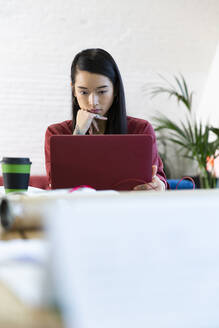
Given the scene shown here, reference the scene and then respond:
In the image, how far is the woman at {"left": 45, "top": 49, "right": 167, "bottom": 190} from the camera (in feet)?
6.03

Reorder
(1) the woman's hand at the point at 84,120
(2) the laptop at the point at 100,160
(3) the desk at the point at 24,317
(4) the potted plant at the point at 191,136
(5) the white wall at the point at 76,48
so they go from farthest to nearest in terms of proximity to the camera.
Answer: (5) the white wall at the point at 76,48 < (4) the potted plant at the point at 191,136 < (1) the woman's hand at the point at 84,120 < (2) the laptop at the point at 100,160 < (3) the desk at the point at 24,317

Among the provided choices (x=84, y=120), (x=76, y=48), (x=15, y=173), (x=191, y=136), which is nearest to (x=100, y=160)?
(x=15, y=173)

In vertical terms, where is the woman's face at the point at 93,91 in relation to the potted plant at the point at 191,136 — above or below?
above

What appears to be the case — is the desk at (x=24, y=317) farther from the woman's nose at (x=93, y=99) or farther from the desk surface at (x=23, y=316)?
the woman's nose at (x=93, y=99)

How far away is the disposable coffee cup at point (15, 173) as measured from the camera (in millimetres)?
1141

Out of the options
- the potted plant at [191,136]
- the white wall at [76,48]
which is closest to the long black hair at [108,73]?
the potted plant at [191,136]

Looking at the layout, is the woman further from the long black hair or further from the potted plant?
the potted plant

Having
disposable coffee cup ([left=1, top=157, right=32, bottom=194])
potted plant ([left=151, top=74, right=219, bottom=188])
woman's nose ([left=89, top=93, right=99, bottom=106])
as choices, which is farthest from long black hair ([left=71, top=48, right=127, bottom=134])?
potted plant ([left=151, top=74, right=219, bottom=188])

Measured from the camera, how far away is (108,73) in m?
1.87

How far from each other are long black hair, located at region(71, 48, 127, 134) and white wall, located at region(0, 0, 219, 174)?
5.86ft

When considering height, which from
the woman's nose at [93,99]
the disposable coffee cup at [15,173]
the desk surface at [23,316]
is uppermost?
the desk surface at [23,316]

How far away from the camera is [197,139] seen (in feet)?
11.3

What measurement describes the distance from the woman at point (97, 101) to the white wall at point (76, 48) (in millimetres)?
1733

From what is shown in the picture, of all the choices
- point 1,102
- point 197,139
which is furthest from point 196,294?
point 1,102
